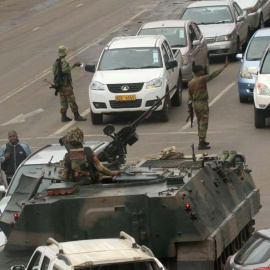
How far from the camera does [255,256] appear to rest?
1257cm

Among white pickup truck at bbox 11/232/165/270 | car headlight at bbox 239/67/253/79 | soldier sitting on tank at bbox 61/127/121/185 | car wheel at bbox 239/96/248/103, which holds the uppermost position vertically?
white pickup truck at bbox 11/232/165/270

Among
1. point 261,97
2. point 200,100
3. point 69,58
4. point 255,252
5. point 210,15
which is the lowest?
point 69,58

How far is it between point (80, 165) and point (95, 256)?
3.28 metres

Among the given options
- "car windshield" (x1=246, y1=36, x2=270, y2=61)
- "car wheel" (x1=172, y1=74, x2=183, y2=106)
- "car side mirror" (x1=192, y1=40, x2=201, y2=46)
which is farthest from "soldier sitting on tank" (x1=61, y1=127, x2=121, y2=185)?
"car side mirror" (x1=192, y1=40, x2=201, y2=46)

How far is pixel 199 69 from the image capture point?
23531 mm

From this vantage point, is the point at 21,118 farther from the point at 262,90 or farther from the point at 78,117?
the point at 262,90

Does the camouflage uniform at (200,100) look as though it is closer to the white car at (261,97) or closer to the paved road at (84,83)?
the paved road at (84,83)

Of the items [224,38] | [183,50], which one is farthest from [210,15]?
[183,50]

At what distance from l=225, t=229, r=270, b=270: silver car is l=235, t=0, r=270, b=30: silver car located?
25.2 m

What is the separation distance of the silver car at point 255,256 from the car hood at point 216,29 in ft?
70.5

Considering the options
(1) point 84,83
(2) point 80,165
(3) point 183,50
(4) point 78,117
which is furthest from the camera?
(1) point 84,83

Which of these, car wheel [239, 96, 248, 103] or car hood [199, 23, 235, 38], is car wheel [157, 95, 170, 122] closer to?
car wheel [239, 96, 248, 103]

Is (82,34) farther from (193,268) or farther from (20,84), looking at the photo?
(193,268)

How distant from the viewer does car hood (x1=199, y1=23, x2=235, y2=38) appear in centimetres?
3422
